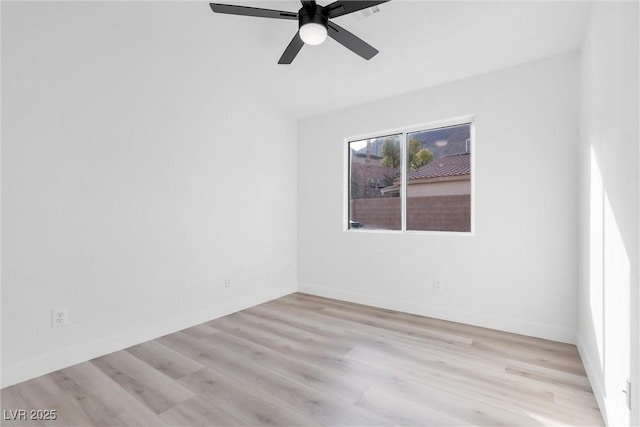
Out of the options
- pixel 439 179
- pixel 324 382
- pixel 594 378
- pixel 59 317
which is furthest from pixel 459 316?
pixel 59 317

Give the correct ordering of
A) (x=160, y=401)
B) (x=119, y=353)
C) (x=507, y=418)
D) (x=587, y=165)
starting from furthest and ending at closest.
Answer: (x=119, y=353) → (x=587, y=165) → (x=160, y=401) → (x=507, y=418)

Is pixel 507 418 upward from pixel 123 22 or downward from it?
downward

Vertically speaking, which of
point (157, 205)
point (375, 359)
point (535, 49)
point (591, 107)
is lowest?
point (375, 359)

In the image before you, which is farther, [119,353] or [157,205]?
[157,205]

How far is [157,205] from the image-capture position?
2.68m

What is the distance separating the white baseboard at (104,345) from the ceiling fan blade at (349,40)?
2.68 metres

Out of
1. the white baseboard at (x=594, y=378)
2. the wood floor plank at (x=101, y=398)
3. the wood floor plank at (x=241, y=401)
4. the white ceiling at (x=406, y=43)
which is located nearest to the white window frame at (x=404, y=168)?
the white ceiling at (x=406, y=43)

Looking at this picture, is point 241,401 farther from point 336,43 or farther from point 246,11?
point 336,43

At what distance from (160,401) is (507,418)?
1.86 meters

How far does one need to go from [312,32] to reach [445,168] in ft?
6.65

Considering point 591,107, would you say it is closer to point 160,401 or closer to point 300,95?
point 300,95

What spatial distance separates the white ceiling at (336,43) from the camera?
80.7 inches

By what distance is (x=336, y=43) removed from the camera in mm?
2459

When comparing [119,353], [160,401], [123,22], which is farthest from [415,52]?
[119,353]
